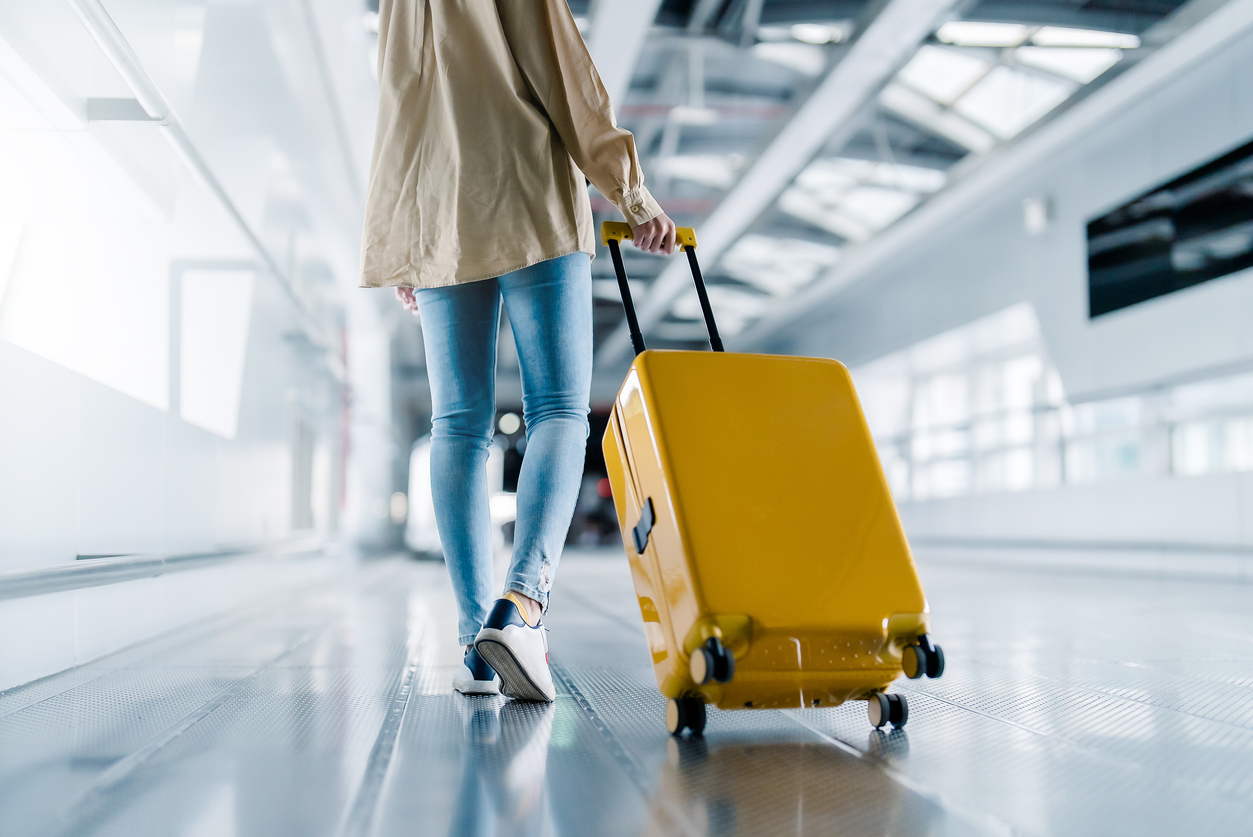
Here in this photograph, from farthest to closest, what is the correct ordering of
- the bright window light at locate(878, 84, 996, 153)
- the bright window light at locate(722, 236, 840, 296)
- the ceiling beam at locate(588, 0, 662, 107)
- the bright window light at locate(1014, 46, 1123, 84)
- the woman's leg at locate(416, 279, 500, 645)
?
the bright window light at locate(722, 236, 840, 296), the bright window light at locate(878, 84, 996, 153), the bright window light at locate(1014, 46, 1123, 84), the ceiling beam at locate(588, 0, 662, 107), the woman's leg at locate(416, 279, 500, 645)

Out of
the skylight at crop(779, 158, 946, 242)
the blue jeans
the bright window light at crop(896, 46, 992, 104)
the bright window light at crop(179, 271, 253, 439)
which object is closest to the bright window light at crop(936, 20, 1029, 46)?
the bright window light at crop(896, 46, 992, 104)

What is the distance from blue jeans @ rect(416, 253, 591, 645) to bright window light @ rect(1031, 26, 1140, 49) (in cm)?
572

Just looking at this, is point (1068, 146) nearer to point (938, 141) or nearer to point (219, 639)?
point (938, 141)

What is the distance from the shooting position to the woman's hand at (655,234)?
146 centimetres

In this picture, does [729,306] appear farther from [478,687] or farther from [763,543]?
[763,543]

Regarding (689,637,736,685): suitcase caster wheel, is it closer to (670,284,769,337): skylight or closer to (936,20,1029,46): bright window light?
(936,20,1029,46): bright window light

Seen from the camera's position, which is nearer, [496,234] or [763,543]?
[763,543]

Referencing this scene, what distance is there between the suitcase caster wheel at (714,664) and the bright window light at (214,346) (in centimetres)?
213

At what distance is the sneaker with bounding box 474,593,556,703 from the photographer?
4.25 ft

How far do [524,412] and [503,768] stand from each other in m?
0.61

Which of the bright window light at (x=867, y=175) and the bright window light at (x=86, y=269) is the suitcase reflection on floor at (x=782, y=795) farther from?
the bright window light at (x=867, y=175)

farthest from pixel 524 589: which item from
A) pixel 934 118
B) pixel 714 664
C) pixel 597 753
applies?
pixel 934 118

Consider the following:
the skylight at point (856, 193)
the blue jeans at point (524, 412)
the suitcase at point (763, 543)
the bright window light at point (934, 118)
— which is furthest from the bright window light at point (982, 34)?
the suitcase at point (763, 543)

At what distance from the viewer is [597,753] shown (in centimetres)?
110
